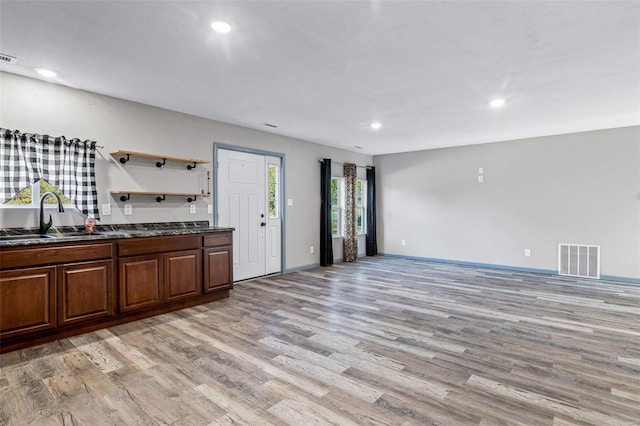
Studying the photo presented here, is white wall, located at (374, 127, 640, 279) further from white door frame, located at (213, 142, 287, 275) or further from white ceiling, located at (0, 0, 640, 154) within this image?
white door frame, located at (213, 142, 287, 275)

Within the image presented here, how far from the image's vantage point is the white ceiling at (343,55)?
2180 millimetres

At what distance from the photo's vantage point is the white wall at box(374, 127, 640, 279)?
5.33m

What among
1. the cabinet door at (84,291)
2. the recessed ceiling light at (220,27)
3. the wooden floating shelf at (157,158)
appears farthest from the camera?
the wooden floating shelf at (157,158)

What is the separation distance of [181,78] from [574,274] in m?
6.65

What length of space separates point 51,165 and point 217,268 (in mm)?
2056

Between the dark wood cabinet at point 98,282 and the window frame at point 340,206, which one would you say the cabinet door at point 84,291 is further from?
the window frame at point 340,206

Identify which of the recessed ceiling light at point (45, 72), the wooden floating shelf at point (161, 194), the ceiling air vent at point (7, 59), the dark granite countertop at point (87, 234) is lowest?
the dark granite countertop at point (87, 234)

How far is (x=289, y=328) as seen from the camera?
3311 millimetres

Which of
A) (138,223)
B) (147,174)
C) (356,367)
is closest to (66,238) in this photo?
(138,223)

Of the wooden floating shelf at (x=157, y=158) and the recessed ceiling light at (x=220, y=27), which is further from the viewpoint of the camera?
A: the wooden floating shelf at (x=157, y=158)

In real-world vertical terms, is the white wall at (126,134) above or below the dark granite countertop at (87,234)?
above

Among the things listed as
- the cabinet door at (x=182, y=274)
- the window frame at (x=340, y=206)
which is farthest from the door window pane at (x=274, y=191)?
the cabinet door at (x=182, y=274)

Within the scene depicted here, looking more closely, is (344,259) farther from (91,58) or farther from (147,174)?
(91,58)

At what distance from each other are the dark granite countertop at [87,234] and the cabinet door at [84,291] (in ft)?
0.85
